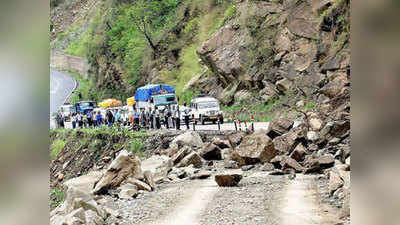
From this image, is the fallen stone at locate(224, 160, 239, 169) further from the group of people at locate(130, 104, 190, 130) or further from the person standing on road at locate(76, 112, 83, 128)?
the person standing on road at locate(76, 112, 83, 128)

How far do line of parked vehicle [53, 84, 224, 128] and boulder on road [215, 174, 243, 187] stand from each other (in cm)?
80

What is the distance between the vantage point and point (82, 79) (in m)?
6.55

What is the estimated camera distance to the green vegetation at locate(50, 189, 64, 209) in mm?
5848

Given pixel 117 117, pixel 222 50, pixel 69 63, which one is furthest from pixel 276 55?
pixel 69 63

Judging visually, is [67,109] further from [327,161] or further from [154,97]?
[327,161]

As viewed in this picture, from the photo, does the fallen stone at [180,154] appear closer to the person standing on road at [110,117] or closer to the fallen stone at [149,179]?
the fallen stone at [149,179]

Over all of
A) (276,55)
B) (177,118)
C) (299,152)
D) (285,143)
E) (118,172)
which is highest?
(276,55)

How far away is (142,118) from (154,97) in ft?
1.11

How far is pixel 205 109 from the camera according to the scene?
636 cm

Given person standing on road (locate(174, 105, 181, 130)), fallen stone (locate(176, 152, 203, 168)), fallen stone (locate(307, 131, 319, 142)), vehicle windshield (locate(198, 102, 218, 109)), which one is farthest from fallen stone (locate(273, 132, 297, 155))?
person standing on road (locate(174, 105, 181, 130))

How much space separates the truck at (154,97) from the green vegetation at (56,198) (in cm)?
150
